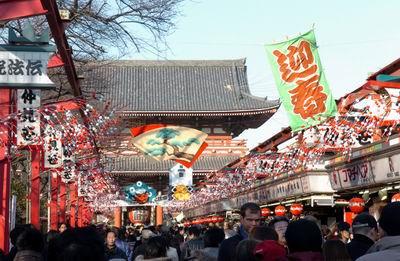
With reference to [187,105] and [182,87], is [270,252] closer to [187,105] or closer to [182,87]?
[187,105]

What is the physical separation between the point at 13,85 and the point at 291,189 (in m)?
12.7

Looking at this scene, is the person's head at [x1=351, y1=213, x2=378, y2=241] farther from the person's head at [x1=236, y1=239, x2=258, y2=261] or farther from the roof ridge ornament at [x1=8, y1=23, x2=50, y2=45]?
the roof ridge ornament at [x1=8, y1=23, x2=50, y2=45]

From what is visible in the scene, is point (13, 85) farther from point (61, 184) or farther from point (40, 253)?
point (61, 184)

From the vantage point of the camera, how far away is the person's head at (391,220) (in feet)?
15.2

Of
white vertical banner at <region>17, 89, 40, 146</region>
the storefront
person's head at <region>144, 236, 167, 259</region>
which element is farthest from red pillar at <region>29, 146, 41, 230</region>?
person's head at <region>144, 236, 167, 259</region>

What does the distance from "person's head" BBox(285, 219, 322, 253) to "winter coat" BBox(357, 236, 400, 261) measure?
51 cm

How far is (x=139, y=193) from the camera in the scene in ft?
140

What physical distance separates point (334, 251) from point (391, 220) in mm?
1038

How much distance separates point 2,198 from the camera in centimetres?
1215

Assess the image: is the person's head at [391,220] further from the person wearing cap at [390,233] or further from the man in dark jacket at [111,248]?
the man in dark jacket at [111,248]

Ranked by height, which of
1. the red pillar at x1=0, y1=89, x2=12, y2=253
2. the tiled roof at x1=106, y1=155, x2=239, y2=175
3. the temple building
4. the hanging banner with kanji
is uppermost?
the temple building

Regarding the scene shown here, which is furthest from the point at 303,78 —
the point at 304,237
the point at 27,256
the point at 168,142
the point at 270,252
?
the point at 270,252

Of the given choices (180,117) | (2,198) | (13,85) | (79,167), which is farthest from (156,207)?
(13,85)

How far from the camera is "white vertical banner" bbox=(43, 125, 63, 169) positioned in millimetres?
14530
